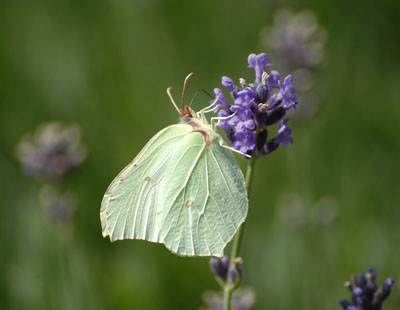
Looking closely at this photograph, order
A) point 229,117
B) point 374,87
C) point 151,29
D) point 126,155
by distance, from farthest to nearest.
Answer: point 151,29 < point 374,87 < point 126,155 < point 229,117

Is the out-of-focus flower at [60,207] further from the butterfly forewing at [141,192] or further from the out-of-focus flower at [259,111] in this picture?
the out-of-focus flower at [259,111]

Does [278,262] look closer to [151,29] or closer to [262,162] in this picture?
[262,162]

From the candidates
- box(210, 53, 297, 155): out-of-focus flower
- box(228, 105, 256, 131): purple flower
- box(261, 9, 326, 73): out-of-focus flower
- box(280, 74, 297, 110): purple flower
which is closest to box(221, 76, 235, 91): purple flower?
box(210, 53, 297, 155): out-of-focus flower

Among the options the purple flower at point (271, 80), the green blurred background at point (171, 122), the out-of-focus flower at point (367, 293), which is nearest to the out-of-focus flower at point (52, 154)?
the green blurred background at point (171, 122)

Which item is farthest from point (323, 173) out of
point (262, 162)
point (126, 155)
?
point (126, 155)

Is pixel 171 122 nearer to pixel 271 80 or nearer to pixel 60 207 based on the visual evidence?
pixel 60 207

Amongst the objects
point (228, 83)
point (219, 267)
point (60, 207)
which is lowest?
point (60, 207)

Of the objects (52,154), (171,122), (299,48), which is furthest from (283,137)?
(171,122)
